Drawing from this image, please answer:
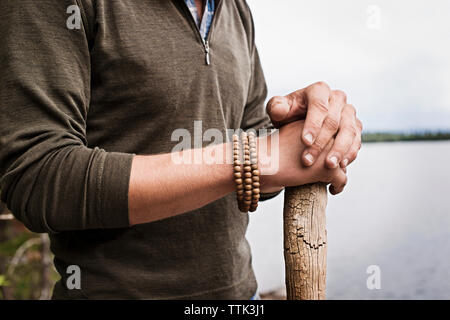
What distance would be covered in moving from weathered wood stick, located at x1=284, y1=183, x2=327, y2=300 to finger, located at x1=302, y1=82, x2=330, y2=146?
0.13 m

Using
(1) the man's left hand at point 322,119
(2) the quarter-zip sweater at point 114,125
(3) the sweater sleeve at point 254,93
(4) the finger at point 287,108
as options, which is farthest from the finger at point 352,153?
(3) the sweater sleeve at point 254,93

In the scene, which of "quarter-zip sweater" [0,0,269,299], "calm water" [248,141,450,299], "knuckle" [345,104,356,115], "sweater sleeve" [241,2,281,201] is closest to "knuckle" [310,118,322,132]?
"knuckle" [345,104,356,115]

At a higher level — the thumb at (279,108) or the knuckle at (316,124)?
the thumb at (279,108)

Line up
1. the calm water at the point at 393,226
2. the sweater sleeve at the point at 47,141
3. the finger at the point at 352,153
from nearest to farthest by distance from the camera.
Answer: the sweater sleeve at the point at 47,141 → the finger at the point at 352,153 → the calm water at the point at 393,226

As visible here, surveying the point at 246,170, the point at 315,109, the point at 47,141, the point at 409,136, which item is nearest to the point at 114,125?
the point at 47,141

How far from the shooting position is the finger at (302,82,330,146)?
2.41 feet

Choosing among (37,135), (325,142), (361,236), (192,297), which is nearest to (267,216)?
(361,236)

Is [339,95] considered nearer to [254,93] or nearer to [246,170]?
[246,170]

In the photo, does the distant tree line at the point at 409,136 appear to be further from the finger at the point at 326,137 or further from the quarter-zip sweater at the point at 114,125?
the finger at the point at 326,137

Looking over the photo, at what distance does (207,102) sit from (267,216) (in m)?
1.86

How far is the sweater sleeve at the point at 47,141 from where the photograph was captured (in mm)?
676

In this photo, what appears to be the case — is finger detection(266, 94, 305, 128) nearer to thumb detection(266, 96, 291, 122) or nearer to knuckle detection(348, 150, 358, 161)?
thumb detection(266, 96, 291, 122)

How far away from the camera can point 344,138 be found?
0.76 metres

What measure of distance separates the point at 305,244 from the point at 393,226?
5.94 feet
